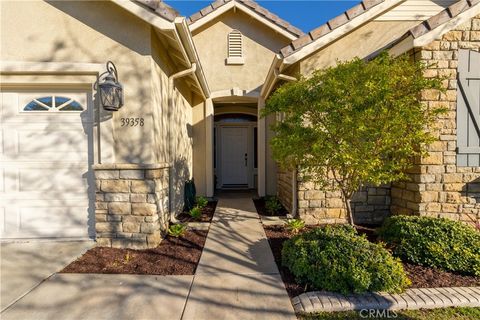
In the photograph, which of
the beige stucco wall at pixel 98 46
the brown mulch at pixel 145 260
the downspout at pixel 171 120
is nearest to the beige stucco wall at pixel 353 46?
the downspout at pixel 171 120

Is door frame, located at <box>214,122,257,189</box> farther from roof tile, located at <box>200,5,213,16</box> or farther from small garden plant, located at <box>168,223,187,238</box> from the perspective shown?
small garden plant, located at <box>168,223,187,238</box>

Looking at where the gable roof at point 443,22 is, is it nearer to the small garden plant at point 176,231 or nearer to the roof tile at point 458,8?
the roof tile at point 458,8

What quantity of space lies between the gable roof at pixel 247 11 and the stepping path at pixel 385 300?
740cm

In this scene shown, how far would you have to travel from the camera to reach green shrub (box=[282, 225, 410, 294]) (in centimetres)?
278

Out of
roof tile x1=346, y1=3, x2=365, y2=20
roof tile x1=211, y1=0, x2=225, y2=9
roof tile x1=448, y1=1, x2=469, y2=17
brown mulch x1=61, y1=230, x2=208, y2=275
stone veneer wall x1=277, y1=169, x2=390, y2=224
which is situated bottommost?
brown mulch x1=61, y1=230, x2=208, y2=275

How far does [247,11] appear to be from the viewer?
8023 mm

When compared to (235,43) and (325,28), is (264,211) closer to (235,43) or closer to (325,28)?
(325,28)

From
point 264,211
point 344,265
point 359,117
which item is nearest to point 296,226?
point 264,211

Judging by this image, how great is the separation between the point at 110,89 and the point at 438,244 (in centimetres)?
479

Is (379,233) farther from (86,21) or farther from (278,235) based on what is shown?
(86,21)

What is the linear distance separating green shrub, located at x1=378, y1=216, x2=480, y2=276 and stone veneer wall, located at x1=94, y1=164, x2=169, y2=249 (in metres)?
3.52

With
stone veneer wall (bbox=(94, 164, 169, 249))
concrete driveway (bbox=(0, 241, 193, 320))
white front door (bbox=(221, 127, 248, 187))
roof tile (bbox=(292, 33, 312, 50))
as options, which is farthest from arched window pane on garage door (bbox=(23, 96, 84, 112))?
white front door (bbox=(221, 127, 248, 187))

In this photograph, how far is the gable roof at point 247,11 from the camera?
25.9 feet

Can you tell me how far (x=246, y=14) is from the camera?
8195 mm
